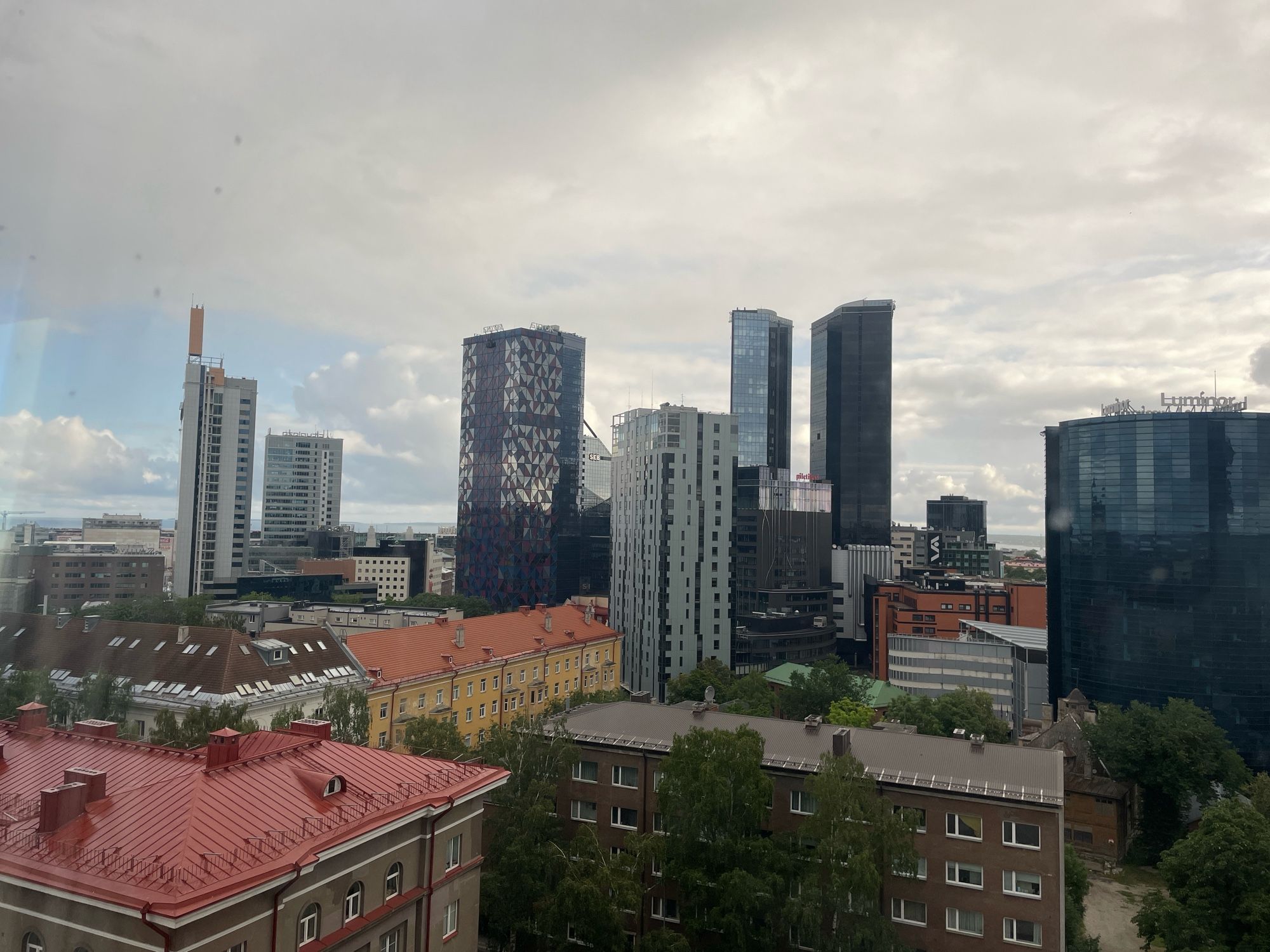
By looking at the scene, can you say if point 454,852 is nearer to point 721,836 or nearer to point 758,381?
point 721,836

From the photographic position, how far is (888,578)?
93.8 metres

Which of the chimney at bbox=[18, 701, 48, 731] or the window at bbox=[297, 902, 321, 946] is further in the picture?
the chimney at bbox=[18, 701, 48, 731]

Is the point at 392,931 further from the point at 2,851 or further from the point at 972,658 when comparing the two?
the point at 972,658

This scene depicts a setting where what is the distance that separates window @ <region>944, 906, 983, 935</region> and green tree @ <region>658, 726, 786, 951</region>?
418 centimetres

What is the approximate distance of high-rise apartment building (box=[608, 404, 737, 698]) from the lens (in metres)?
62.1

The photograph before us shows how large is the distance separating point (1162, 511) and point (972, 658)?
51.0 feet

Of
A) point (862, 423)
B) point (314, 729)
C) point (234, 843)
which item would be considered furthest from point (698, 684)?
point (862, 423)

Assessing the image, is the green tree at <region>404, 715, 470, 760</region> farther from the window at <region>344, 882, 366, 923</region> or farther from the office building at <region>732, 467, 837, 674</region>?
the office building at <region>732, 467, 837, 674</region>

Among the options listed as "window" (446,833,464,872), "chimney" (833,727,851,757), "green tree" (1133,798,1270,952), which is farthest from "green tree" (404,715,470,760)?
"green tree" (1133,798,1270,952)

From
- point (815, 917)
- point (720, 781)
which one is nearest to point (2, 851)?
point (720, 781)

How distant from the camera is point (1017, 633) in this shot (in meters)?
65.6

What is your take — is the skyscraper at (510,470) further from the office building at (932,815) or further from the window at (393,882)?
the window at (393,882)

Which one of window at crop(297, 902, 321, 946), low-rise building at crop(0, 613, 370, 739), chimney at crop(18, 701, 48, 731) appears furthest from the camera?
low-rise building at crop(0, 613, 370, 739)

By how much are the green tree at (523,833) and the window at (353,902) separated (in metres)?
5.04
